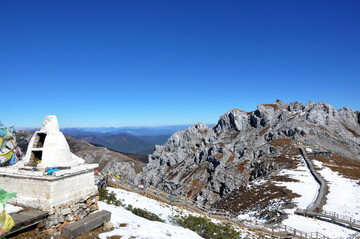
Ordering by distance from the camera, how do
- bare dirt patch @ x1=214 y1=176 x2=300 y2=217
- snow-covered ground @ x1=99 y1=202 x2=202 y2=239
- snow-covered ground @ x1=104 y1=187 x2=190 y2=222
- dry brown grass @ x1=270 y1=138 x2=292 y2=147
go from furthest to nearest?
dry brown grass @ x1=270 y1=138 x2=292 y2=147 < bare dirt patch @ x1=214 y1=176 x2=300 y2=217 < snow-covered ground @ x1=104 y1=187 x2=190 y2=222 < snow-covered ground @ x1=99 y1=202 x2=202 y2=239

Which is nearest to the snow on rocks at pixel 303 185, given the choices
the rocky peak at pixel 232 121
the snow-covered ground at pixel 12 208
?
the snow-covered ground at pixel 12 208

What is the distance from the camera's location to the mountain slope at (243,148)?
188 ft

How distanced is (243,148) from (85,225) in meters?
72.7

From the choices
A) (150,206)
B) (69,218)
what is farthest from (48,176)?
(150,206)

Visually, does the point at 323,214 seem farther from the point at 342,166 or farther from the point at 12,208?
the point at 342,166

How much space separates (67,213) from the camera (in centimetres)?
793

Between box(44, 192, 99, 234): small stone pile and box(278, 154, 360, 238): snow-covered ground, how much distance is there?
21.4 m

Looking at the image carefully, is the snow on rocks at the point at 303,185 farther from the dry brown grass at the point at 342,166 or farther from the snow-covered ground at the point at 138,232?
the snow-covered ground at the point at 138,232

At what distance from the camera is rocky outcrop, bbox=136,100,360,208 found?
195 feet

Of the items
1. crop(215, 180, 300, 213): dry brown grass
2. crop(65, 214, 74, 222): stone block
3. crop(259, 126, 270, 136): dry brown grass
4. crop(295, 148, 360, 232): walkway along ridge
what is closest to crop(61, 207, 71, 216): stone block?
crop(65, 214, 74, 222): stone block

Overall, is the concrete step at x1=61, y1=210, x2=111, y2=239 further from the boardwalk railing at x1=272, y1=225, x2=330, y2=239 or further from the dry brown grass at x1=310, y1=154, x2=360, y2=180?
the dry brown grass at x1=310, y1=154, x2=360, y2=180

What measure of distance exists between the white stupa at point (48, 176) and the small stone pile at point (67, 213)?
0.17 meters

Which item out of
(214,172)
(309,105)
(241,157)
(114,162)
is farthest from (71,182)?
(309,105)

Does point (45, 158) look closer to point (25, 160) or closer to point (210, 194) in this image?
point (25, 160)
